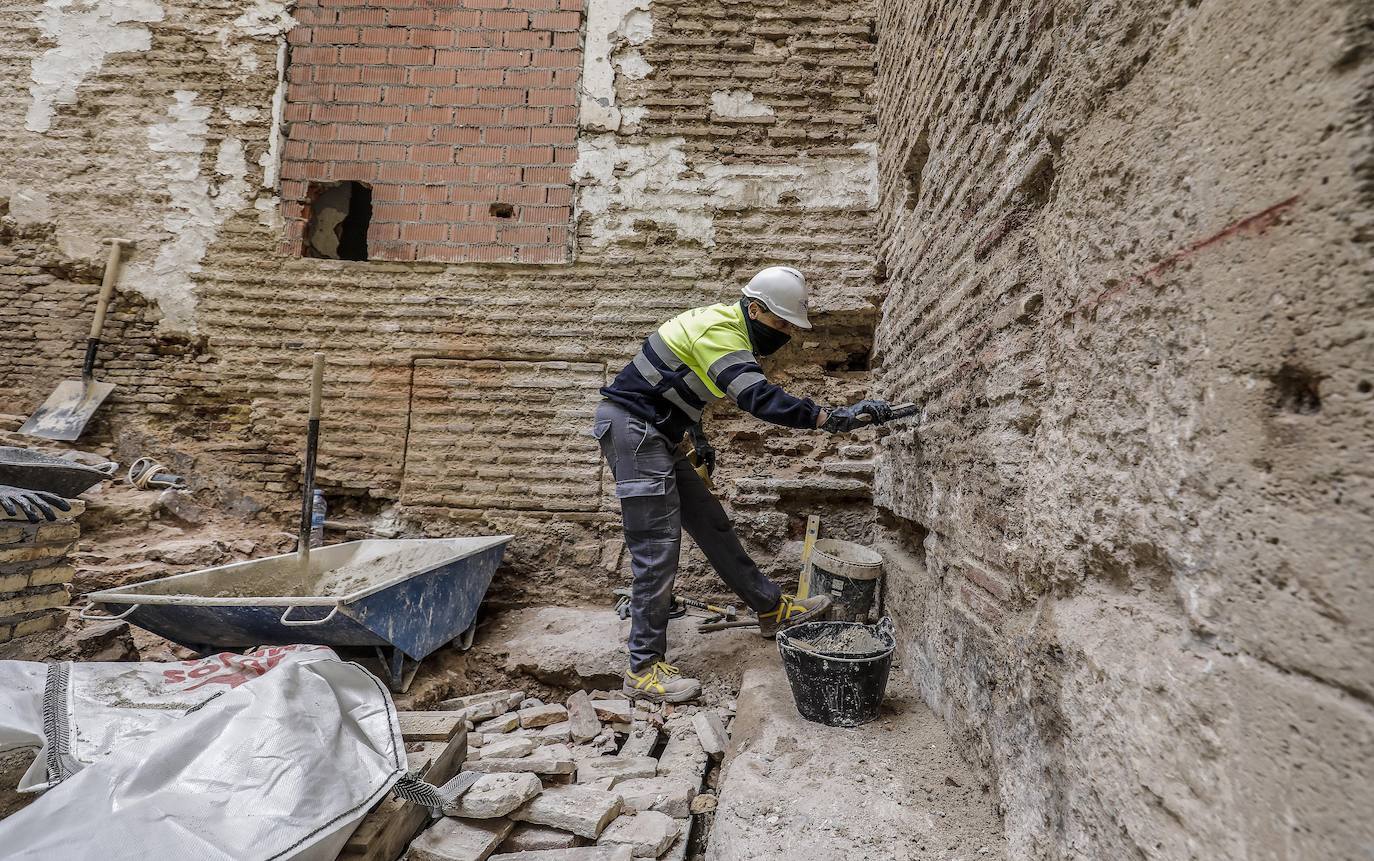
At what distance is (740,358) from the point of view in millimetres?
2814

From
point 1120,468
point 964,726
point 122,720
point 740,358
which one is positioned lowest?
point 122,720

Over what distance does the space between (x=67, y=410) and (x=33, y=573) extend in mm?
2092

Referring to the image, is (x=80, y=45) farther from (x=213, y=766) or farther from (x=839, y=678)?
(x=839, y=678)

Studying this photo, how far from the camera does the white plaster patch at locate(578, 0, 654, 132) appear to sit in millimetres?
4164

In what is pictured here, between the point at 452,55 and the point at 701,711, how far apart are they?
13.4 ft

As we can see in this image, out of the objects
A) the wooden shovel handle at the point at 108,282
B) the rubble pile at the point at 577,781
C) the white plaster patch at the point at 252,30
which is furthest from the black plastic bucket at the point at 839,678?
the white plaster patch at the point at 252,30

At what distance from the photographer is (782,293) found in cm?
302

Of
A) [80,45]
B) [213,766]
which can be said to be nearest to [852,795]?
[213,766]

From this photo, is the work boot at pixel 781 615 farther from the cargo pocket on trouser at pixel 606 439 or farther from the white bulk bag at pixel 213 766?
the white bulk bag at pixel 213 766

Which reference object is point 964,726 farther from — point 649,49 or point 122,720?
point 649,49

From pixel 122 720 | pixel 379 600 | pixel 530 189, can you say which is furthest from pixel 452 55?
pixel 122 720

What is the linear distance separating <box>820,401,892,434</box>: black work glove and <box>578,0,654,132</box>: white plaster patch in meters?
2.51

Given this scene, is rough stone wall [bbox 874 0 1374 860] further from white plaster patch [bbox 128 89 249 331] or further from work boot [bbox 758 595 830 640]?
white plaster patch [bbox 128 89 249 331]

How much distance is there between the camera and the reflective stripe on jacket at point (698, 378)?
2.74m
